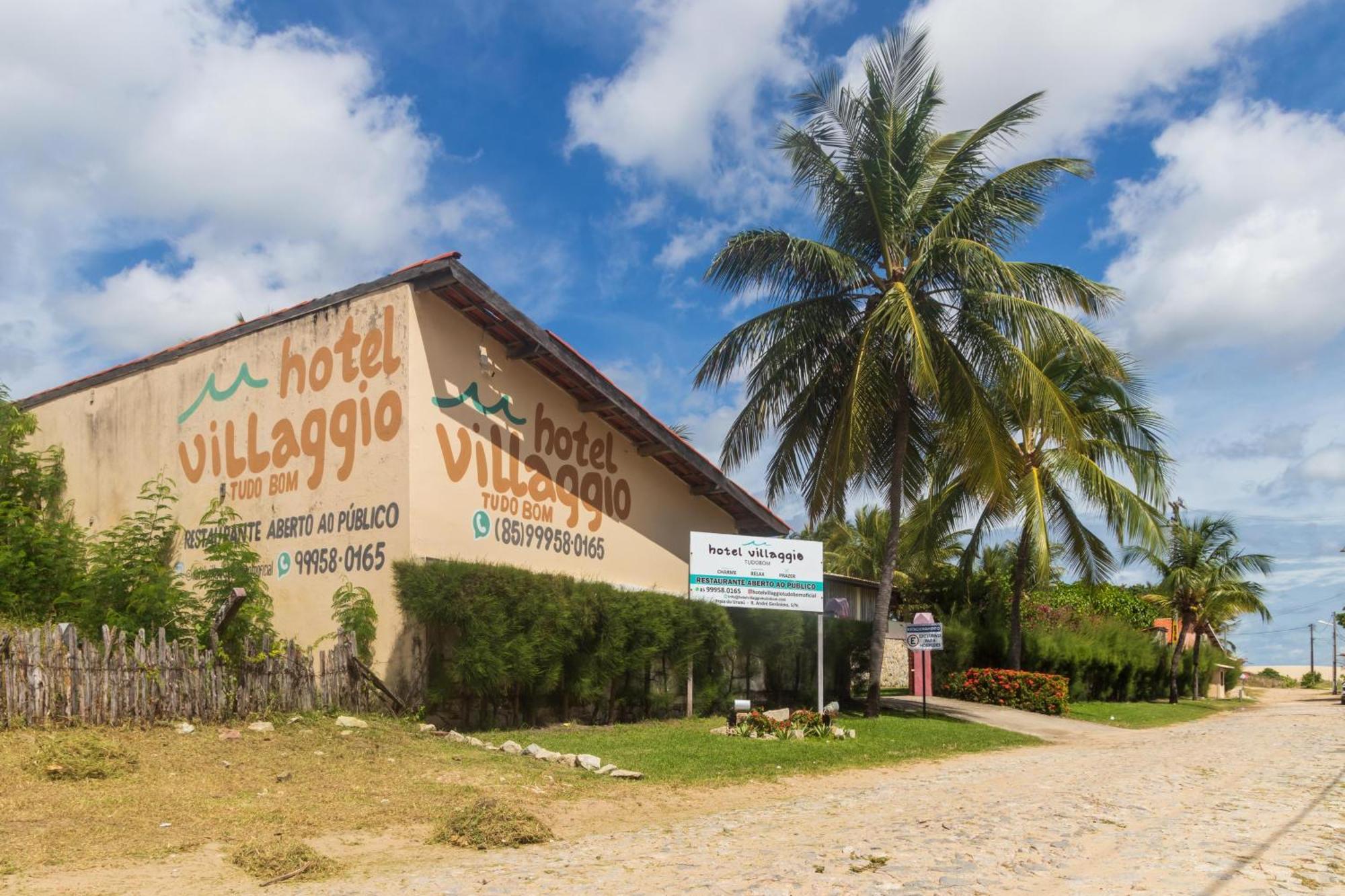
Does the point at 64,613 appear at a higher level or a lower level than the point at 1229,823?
higher

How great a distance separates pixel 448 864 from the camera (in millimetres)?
7910

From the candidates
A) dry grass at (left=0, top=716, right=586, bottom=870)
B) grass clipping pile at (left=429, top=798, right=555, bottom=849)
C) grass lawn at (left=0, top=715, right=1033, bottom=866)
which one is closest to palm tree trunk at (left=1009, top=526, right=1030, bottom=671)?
grass lawn at (left=0, top=715, right=1033, bottom=866)

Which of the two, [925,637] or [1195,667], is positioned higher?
[925,637]

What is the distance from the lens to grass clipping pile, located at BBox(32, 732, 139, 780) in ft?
30.9

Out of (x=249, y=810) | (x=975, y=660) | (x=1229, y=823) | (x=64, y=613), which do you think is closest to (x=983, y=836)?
(x=1229, y=823)

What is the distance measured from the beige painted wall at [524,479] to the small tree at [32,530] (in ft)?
18.2

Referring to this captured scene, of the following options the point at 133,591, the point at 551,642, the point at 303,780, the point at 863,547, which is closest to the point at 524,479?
the point at 551,642

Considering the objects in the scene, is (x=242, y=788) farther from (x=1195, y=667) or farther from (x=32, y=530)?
(x=1195, y=667)

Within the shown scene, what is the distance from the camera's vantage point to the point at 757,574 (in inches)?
733

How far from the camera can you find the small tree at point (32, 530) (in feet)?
51.9

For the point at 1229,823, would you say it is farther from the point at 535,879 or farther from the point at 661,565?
the point at 661,565

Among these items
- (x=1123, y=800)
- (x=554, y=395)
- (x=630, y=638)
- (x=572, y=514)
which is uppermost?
(x=554, y=395)

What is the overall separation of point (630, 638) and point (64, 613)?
27.6ft

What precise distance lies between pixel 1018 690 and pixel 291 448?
19.6m
